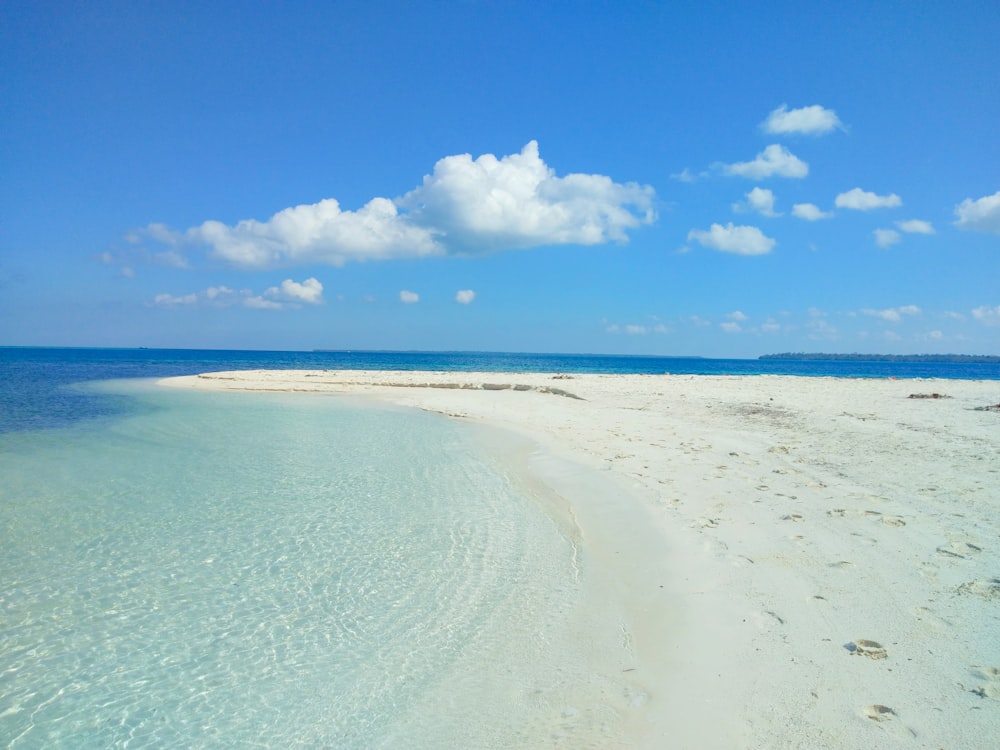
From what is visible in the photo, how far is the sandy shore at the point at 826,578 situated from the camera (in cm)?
383

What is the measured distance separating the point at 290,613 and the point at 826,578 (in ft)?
18.8

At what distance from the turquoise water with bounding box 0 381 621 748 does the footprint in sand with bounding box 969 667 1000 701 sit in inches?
104

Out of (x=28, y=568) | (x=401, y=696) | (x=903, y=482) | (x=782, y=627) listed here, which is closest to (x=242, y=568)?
(x=28, y=568)

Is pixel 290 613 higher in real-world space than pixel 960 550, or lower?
lower

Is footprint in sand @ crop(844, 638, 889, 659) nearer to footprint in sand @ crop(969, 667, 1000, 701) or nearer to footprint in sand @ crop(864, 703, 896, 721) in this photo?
footprint in sand @ crop(969, 667, 1000, 701)

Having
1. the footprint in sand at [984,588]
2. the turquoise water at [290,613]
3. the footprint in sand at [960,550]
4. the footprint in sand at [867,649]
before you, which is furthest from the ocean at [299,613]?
the footprint in sand at [960,550]

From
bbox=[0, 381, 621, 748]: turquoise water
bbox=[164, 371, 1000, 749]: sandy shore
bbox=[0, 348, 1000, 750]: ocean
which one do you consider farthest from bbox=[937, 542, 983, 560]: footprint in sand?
bbox=[0, 381, 621, 748]: turquoise water

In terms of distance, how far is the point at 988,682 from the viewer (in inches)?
157

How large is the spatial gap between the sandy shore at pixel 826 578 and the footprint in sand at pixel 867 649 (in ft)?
0.05

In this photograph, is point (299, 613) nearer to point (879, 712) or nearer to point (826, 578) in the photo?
point (879, 712)

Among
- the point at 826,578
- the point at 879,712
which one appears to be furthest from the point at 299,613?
the point at 826,578

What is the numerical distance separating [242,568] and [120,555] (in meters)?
1.85

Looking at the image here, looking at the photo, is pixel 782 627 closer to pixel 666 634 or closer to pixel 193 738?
pixel 666 634

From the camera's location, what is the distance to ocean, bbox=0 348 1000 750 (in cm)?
414
